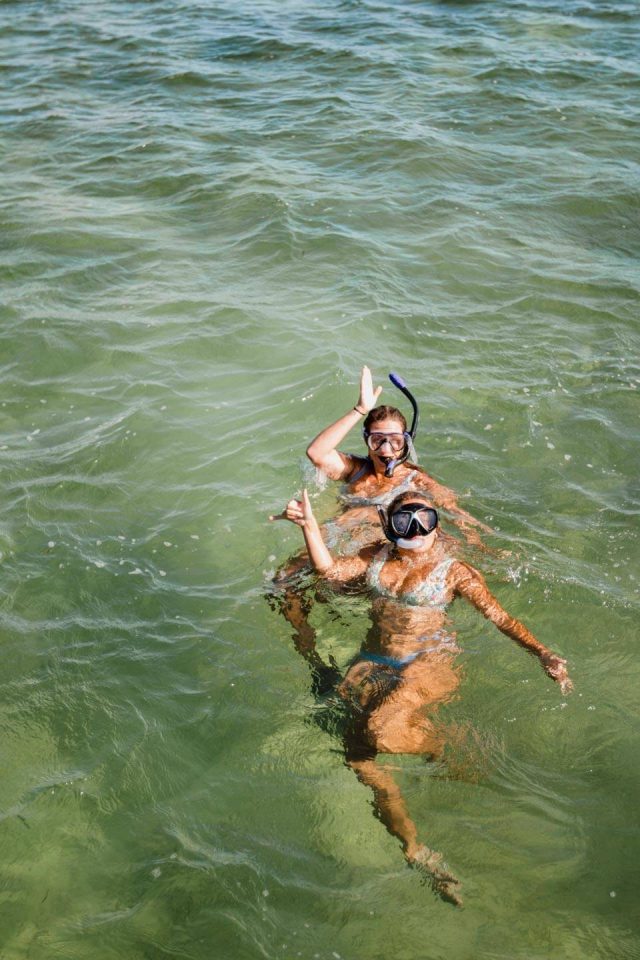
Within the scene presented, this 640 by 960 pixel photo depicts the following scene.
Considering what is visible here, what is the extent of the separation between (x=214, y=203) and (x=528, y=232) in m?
3.98

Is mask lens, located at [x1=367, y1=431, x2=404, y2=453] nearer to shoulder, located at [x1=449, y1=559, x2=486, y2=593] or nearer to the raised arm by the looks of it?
the raised arm

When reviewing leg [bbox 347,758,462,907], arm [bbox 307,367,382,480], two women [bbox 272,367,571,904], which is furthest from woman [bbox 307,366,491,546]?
leg [bbox 347,758,462,907]

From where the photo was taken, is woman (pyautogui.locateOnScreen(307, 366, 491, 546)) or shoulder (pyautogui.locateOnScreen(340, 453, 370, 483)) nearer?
woman (pyautogui.locateOnScreen(307, 366, 491, 546))

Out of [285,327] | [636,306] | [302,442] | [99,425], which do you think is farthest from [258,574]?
[636,306]

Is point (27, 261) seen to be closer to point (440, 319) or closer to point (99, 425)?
point (99, 425)

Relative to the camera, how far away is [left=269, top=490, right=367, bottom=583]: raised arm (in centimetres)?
512

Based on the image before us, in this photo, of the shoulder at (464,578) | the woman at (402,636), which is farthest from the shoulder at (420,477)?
the shoulder at (464,578)

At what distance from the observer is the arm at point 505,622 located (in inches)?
191

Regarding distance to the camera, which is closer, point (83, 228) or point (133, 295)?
point (133, 295)

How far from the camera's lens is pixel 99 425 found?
315 inches

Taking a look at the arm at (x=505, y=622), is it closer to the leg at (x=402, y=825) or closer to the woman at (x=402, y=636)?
the woman at (x=402, y=636)

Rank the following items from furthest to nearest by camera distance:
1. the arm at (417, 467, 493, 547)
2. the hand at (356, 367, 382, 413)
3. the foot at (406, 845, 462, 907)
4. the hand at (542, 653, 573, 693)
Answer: the arm at (417, 467, 493, 547)
the hand at (356, 367, 382, 413)
the hand at (542, 653, 573, 693)
the foot at (406, 845, 462, 907)

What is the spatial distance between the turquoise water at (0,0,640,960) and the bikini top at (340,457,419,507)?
59cm

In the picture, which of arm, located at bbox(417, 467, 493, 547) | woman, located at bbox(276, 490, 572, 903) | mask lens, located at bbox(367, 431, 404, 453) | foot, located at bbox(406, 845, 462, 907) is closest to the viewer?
foot, located at bbox(406, 845, 462, 907)
